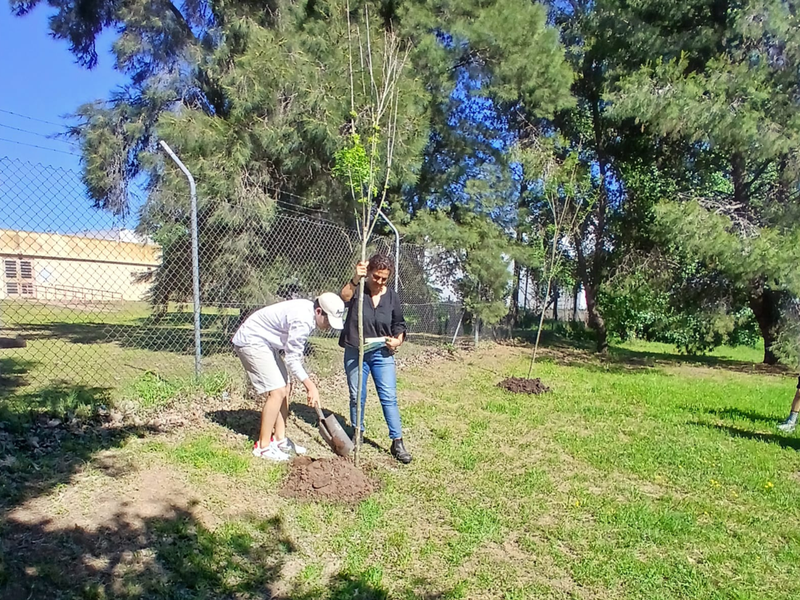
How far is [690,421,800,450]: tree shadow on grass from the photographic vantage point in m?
5.42

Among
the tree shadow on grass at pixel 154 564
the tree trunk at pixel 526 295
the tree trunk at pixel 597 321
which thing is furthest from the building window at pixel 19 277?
the tree trunk at pixel 597 321

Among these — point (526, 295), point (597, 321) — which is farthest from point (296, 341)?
point (526, 295)

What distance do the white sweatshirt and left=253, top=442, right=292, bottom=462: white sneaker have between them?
2.10 ft

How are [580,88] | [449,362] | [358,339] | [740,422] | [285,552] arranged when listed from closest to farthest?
1. [285,552]
2. [358,339]
3. [740,422]
4. [449,362]
5. [580,88]

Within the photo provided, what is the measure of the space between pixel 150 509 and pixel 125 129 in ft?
23.8

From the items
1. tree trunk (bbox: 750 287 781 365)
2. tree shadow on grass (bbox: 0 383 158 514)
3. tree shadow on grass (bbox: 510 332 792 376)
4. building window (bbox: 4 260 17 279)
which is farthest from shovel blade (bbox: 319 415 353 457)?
tree trunk (bbox: 750 287 781 365)

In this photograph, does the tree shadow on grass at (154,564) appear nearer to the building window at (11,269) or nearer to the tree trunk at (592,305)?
the building window at (11,269)

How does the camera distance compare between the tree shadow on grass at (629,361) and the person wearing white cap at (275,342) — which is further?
the tree shadow on grass at (629,361)

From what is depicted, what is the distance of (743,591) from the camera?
2807mm

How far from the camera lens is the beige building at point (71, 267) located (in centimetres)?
529

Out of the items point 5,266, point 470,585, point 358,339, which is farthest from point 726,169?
point 5,266

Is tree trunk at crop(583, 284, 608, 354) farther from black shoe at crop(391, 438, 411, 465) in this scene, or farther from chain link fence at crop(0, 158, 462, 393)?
black shoe at crop(391, 438, 411, 465)

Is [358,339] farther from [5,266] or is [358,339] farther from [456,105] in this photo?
[456,105]

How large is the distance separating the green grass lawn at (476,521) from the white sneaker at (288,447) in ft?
0.93
